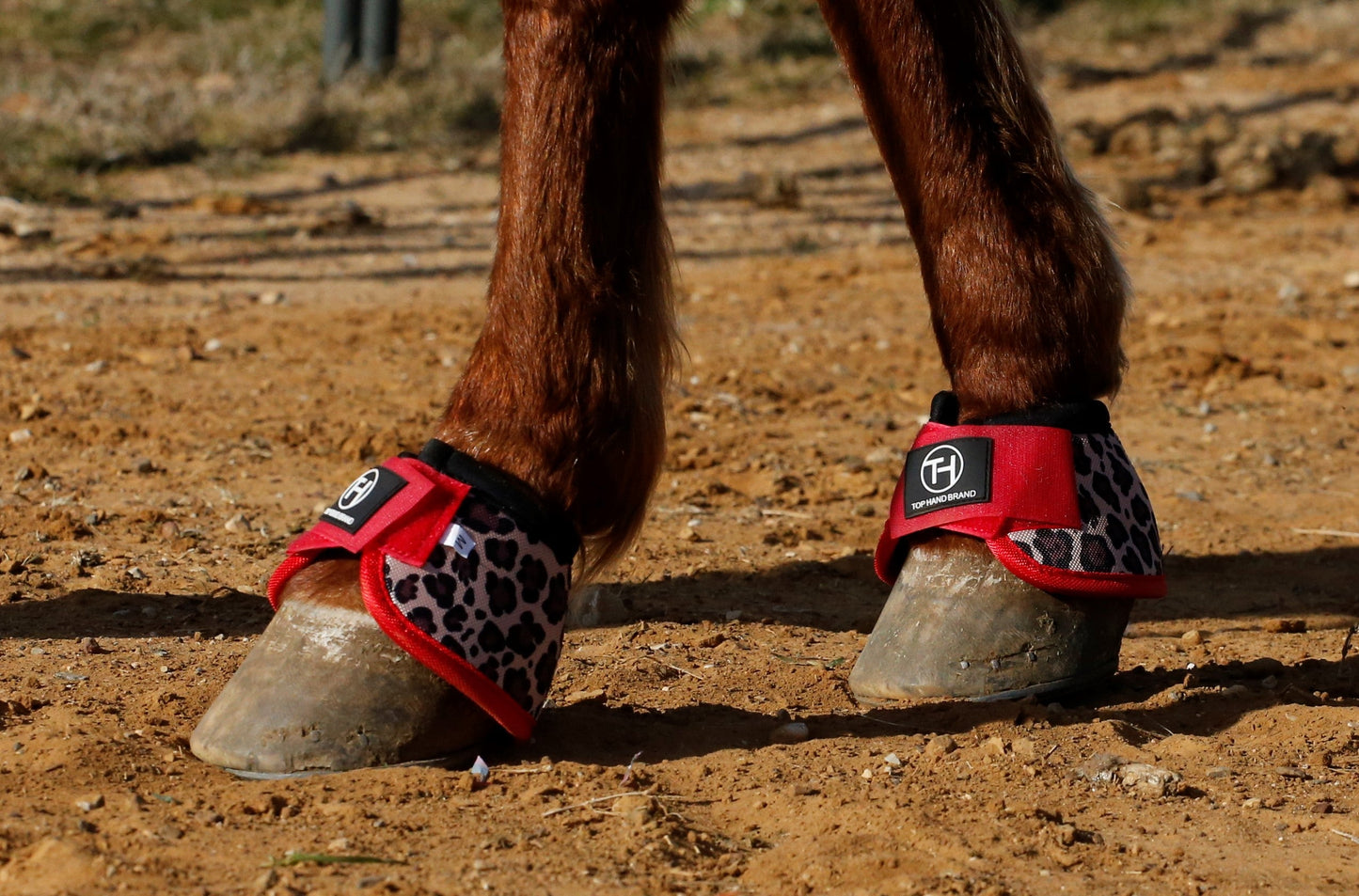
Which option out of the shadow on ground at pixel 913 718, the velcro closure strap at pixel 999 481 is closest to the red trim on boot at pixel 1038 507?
the velcro closure strap at pixel 999 481

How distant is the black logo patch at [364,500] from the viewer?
1863 mm

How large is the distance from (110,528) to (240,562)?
32 centimetres

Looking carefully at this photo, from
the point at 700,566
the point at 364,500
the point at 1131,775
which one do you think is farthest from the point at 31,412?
the point at 1131,775

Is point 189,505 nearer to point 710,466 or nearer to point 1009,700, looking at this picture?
point 710,466

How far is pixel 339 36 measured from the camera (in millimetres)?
7930

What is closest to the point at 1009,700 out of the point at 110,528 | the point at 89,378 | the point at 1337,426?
the point at 110,528

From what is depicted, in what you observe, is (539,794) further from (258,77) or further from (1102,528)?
(258,77)

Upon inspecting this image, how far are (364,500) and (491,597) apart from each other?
0.19m

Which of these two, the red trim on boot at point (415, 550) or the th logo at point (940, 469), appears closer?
the red trim on boot at point (415, 550)

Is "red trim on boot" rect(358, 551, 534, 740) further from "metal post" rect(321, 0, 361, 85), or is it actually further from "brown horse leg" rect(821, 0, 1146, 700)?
"metal post" rect(321, 0, 361, 85)

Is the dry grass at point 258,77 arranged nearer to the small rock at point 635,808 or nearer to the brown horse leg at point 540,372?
the brown horse leg at point 540,372

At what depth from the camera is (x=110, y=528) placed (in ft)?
9.74

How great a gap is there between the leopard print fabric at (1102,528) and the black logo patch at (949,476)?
7cm

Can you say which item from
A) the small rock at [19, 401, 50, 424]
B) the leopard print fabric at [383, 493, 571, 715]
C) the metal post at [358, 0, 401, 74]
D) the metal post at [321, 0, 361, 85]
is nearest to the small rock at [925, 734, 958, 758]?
the leopard print fabric at [383, 493, 571, 715]
